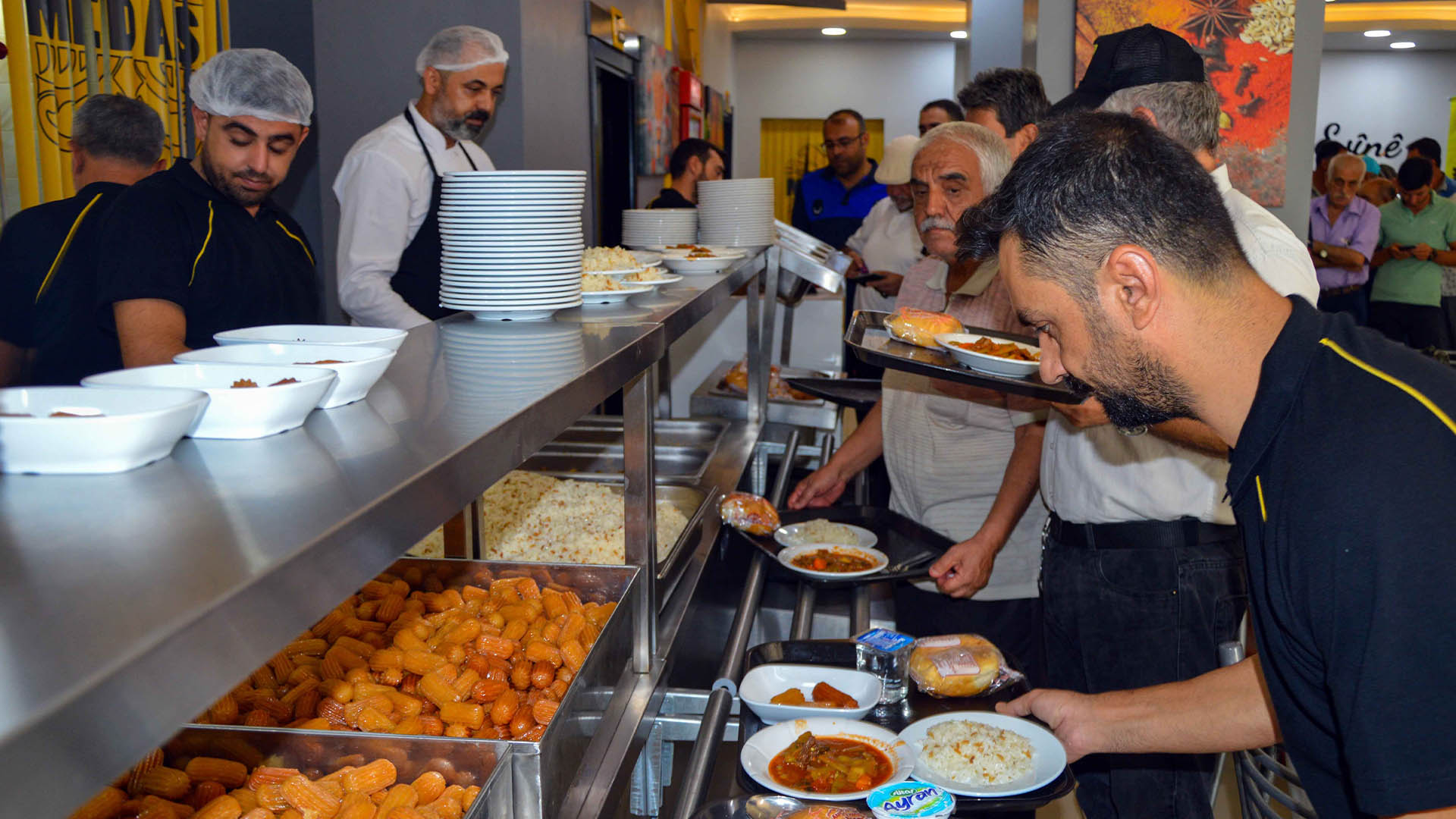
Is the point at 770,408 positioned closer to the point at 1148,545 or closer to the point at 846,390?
the point at 846,390

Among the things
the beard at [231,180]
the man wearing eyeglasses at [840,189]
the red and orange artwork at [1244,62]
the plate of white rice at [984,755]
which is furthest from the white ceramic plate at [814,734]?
the man wearing eyeglasses at [840,189]

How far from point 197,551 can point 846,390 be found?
320 centimetres

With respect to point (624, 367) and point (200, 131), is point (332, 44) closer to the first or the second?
point (200, 131)

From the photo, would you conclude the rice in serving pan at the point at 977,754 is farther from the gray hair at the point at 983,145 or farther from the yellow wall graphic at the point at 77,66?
the yellow wall graphic at the point at 77,66

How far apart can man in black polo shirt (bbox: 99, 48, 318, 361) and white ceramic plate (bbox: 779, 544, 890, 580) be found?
128 centimetres

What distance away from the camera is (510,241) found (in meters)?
1.59

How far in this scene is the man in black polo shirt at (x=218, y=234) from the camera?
2.11 meters

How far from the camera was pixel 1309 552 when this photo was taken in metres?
0.97

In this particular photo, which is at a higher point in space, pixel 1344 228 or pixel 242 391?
pixel 1344 228

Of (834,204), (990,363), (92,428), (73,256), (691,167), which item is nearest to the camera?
(92,428)

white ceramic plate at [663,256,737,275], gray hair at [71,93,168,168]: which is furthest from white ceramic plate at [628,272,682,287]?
gray hair at [71,93,168,168]

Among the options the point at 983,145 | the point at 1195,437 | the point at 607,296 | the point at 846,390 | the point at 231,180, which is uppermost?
the point at 983,145

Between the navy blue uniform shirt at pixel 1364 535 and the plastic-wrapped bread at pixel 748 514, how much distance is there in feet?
4.65

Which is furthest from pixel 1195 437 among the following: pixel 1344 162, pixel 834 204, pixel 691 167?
pixel 1344 162
